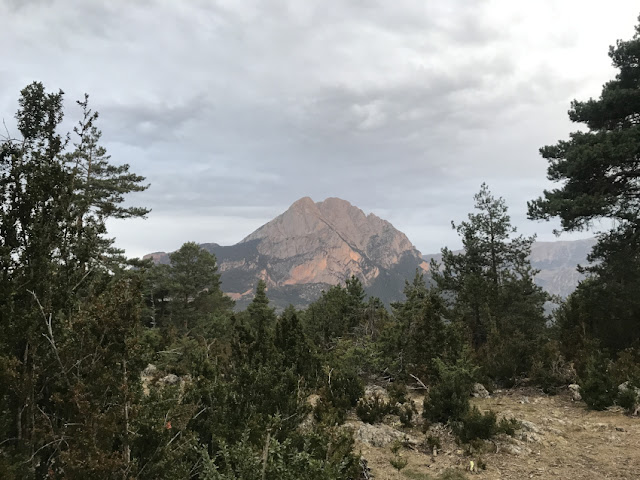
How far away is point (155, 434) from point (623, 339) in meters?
Answer: 14.4

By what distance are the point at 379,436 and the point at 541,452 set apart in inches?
112

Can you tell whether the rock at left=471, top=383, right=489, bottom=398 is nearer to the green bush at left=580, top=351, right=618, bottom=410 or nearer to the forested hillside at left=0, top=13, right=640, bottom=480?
the forested hillside at left=0, top=13, right=640, bottom=480

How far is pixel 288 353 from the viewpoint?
750 cm

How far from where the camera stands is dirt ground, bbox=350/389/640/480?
5.59 meters

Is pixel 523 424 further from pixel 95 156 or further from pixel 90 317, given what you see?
pixel 95 156

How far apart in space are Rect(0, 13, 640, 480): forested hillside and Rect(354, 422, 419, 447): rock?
0.15 metres

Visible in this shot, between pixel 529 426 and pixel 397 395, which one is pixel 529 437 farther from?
pixel 397 395

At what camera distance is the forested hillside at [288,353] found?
136 inches

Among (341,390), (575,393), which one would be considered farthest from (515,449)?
(575,393)

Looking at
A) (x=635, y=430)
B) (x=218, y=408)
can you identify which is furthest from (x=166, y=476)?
(x=635, y=430)

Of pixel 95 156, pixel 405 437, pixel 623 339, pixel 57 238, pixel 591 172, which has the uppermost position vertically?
pixel 95 156

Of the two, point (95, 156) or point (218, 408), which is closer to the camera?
point (218, 408)

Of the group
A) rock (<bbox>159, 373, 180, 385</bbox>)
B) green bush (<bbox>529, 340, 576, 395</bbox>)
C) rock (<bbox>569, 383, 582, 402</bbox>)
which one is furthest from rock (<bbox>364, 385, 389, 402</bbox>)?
rock (<bbox>159, 373, 180, 385</bbox>)

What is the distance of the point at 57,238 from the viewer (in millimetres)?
4070
